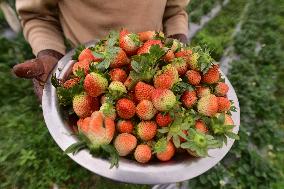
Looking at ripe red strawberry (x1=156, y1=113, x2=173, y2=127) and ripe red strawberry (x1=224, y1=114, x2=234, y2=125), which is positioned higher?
ripe red strawberry (x1=156, y1=113, x2=173, y2=127)

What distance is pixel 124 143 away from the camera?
1.11m

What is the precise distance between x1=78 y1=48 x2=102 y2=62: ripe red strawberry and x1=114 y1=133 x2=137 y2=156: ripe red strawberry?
272 mm

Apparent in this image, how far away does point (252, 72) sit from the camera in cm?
265

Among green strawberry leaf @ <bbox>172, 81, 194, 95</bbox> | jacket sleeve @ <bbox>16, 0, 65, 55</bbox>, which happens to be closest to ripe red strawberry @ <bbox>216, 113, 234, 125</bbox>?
green strawberry leaf @ <bbox>172, 81, 194, 95</bbox>

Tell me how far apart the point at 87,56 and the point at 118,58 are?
0.13 meters

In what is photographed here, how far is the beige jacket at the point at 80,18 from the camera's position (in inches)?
64.2

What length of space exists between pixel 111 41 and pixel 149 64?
0.56ft

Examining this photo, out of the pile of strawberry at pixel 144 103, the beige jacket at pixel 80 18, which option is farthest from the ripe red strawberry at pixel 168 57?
the beige jacket at pixel 80 18

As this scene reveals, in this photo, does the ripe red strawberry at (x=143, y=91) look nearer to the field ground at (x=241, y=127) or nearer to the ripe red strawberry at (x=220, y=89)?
the ripe red strawberry at (x=220, y=89)

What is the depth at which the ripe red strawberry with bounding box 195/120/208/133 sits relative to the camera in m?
1.14

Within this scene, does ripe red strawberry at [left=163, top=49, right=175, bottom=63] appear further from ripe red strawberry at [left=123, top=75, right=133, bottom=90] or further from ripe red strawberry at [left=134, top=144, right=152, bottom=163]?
ripe red strawberry at [left=134, top=144, right=152, bottom=163]

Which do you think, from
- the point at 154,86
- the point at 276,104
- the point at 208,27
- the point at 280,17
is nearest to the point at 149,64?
the point at 154,86

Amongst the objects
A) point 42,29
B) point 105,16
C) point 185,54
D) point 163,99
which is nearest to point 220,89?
point 185,54

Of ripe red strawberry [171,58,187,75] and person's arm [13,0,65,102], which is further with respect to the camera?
person's arm [13,0,65,102]
